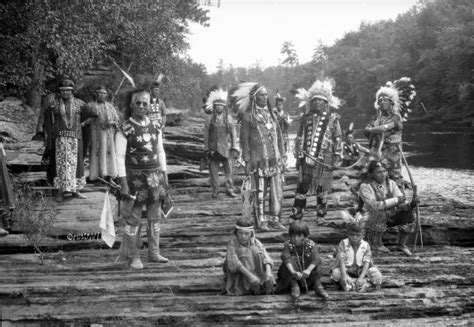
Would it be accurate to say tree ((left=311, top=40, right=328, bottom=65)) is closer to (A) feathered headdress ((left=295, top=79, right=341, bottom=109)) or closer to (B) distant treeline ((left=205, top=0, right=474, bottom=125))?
(B) distant treeline ((left=205, top=0, right=474, bottom=125))

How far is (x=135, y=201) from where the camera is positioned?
278 inches

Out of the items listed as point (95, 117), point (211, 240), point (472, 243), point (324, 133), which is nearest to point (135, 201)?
point (211, 240)

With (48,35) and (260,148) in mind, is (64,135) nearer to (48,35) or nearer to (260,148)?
(48,35)

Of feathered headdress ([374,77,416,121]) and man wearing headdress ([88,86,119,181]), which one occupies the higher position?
feathered headdress ([374,77,416,121])

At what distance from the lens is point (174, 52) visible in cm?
2466

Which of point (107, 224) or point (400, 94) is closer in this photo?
point (107, 224)

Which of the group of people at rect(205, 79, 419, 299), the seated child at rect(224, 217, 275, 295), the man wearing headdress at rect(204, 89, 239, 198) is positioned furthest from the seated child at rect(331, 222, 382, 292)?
the man wearing headdress at rect(204, 89, 239, 198)

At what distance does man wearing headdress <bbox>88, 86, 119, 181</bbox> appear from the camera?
10.7m

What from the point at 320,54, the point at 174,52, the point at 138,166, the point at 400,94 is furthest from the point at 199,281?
the point at 320,54

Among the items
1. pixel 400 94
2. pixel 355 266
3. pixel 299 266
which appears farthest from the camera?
pixel 400 94

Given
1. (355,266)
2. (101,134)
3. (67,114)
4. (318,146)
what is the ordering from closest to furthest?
(355,266)
(318,146)
(67,114)
(101,134)

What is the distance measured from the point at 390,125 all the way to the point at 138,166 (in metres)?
4.29

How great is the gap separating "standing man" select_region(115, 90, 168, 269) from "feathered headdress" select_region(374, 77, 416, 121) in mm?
4082

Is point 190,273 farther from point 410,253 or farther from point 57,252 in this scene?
point 410,253
